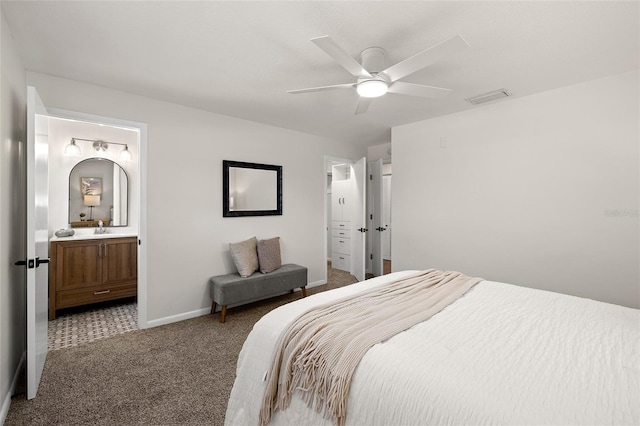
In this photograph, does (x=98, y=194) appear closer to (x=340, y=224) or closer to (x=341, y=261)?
(x=340, y=224)

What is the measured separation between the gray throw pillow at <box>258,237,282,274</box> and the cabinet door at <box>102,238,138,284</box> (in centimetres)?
166

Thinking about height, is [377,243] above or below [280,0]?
below

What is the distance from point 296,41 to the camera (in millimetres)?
2027

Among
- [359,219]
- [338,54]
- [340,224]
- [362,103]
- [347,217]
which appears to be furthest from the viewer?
[340,224]

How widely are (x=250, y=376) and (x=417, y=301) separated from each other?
1.02m

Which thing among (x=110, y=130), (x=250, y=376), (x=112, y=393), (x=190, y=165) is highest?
(x=110, y=130)

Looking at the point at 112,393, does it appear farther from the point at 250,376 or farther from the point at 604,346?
the point at 604,346

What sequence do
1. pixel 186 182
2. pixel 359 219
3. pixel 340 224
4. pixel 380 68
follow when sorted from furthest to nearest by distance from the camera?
pixel 340 224, pixel 359 219, pixel 186 182, pixel 380 68

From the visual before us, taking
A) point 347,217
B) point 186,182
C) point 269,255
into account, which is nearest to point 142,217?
point 186,182

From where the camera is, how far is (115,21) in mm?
1827

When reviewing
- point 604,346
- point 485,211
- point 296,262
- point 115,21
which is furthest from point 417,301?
point 296,262

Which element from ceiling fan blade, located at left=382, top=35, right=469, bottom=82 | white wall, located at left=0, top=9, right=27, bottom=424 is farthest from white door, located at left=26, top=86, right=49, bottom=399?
ceiling fan blade, located at left=382, top=35, right=469, bottom=82

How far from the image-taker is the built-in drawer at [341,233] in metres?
5.86

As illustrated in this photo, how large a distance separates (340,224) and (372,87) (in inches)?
165
